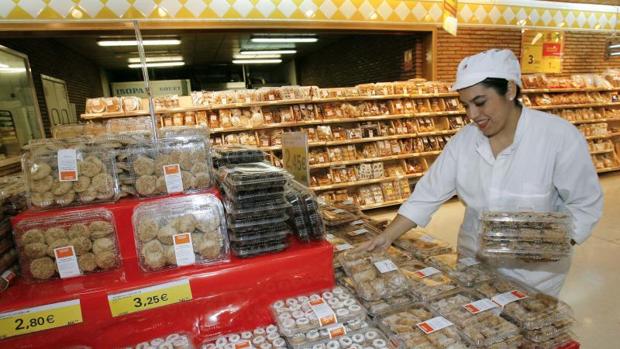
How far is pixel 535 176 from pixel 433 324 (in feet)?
3.10

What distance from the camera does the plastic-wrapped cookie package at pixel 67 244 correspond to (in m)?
1.31

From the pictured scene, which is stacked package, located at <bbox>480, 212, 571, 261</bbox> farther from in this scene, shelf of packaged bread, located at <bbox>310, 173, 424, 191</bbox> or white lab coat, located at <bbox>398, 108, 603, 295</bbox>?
shelf of packaged bread, located at <bbox>310, 173, 424, 191</bbox>

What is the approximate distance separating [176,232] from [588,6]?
10877mm

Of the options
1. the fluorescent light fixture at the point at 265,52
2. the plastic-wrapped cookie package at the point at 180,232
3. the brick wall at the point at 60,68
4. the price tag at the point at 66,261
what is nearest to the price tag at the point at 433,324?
the plastic-wrapped cookie package at the point at 180,232

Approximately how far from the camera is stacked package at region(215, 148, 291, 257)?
143 centimetres

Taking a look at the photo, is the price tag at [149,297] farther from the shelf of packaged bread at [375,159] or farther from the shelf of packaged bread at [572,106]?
the shelf of packaged bread at [572,106]

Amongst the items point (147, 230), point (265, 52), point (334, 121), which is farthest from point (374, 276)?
point (265, 52)

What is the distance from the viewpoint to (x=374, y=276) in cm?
162

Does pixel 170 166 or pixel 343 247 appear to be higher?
pixel 170 166

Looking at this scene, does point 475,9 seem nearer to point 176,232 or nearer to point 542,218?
point 542,218

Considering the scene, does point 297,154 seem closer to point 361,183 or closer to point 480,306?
point 480,306

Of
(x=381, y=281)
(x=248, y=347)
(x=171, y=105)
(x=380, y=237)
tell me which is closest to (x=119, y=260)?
(x=248, y=347)

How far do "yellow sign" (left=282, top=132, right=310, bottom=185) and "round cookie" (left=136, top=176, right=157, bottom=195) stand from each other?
4.87ft

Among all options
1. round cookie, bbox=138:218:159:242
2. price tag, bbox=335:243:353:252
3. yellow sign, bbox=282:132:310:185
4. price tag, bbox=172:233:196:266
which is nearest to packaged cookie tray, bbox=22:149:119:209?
round cookie, bbox=138:218:159:242
